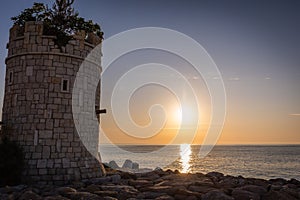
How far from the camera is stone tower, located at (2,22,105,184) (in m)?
13.0

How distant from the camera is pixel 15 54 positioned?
1405 cm

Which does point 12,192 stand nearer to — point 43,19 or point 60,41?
point 60,41

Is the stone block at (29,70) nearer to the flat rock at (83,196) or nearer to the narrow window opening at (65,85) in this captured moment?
the narrow window opening at (65,85)

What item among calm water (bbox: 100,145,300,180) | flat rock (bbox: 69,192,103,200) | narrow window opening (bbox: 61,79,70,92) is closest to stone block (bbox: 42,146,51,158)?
narrow window opening (bbox: 61,79,70,92)

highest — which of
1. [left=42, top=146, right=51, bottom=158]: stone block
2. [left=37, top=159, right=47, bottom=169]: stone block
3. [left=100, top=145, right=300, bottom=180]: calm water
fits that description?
[left=42, top=146, right=51, bottom=158]: stone block

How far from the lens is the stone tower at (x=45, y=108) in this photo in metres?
13.0

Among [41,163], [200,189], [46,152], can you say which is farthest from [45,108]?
[200,189]

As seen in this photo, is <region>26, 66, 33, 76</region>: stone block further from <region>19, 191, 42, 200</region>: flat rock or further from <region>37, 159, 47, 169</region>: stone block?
<region>19, 191, 42, 200</region>: flat rock

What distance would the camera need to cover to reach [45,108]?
13266mm

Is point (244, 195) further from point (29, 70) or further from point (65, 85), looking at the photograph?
point (29, 70)

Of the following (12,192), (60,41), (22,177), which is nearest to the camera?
(12,192)

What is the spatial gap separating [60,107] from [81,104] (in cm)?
101

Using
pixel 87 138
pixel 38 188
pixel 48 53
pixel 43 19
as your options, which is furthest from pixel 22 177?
pixel 43 19

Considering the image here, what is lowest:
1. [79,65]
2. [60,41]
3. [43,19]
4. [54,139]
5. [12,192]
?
[12,192]
